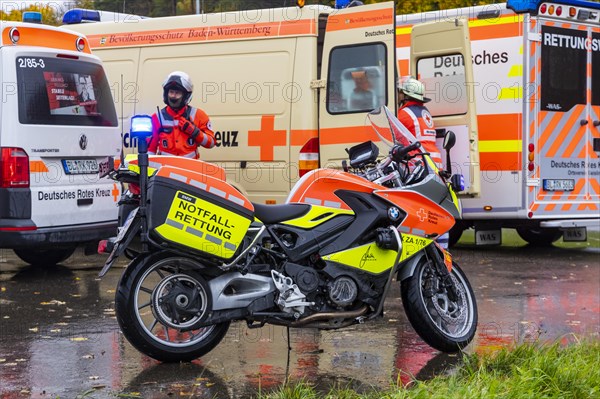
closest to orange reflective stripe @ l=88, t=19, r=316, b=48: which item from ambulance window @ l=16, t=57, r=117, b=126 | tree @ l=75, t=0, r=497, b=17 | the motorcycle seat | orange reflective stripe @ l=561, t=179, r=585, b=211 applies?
tree @ l=75, t=0, r=497, b=17

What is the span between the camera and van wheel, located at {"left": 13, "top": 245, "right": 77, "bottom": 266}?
11016mm

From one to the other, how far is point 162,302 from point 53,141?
3897mm

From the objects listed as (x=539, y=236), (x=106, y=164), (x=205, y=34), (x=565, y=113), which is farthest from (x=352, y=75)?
(x=539, y=236)

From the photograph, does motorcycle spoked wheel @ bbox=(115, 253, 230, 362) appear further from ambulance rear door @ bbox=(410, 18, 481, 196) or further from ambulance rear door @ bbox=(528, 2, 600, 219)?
ambulance rear door @ bbox=(528, 2, 600, 219)

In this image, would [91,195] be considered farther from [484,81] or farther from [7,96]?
[484,81]

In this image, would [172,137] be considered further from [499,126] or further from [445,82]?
[499,126]

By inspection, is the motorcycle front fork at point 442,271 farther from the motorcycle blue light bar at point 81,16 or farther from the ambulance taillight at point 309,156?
the motorcycle blue light bar at point 81,16

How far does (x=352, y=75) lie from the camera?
37.0ft

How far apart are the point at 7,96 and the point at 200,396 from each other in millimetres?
4556

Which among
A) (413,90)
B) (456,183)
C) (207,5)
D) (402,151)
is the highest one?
(207,5)

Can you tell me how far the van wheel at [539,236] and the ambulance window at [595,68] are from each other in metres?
1.83

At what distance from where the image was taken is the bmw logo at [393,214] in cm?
676

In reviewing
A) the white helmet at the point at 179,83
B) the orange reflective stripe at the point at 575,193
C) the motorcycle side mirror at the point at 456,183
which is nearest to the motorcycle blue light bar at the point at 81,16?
the white helmet at the point at 179,83

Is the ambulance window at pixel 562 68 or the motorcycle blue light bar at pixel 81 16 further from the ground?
the motorcycle blue light bar at pixel 81 16
